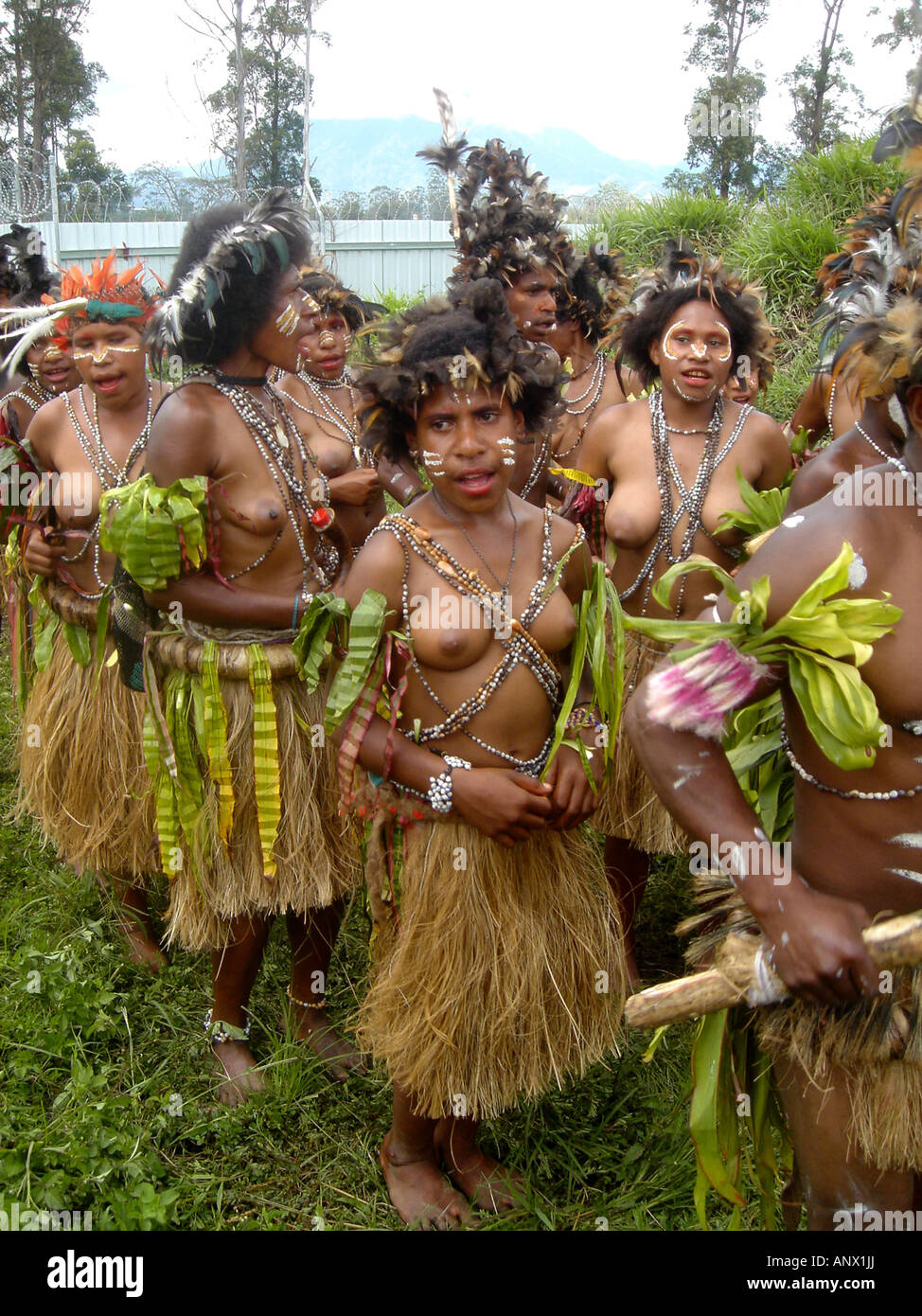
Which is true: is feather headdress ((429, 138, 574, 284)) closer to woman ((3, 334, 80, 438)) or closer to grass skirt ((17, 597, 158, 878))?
woman ((3, 334, 80, 438))

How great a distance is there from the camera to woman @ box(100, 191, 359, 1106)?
3213 mm

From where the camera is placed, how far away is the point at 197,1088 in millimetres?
3424

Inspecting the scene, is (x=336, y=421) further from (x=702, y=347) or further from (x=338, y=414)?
(x=702, y=347)

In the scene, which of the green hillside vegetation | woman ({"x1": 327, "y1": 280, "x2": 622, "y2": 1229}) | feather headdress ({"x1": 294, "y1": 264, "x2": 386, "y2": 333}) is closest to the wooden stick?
woman ({"x1": 327, "y1": 280, "x2": 622, "y2": 1229})

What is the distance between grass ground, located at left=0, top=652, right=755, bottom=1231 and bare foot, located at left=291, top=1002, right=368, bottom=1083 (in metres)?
0.05

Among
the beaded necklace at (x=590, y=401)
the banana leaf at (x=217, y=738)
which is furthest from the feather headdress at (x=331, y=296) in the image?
the banana leaf at (x=217, y=738)

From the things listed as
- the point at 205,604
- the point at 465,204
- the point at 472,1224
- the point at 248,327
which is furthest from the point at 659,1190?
the point at 465,204

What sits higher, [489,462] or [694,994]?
[489,462]

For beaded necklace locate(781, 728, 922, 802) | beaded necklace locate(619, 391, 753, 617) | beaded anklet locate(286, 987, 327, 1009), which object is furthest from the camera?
beaded necklace locate(619, 391, 753, 617)

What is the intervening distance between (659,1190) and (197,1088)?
4.67 feet

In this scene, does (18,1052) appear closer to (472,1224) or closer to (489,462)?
(472,1224)

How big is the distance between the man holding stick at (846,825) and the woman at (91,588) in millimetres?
2433

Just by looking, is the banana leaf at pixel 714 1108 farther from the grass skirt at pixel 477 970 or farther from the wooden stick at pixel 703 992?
the grass skirt at pixel 477 970

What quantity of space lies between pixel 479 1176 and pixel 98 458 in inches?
106
